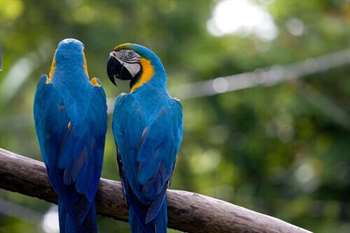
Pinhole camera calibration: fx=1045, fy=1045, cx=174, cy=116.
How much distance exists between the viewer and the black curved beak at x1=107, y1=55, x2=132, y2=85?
12.7 feet

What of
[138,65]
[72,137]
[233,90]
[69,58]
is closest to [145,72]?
[138,65]

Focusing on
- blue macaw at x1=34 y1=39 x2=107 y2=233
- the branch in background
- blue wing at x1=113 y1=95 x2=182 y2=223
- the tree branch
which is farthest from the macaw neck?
the branch in background

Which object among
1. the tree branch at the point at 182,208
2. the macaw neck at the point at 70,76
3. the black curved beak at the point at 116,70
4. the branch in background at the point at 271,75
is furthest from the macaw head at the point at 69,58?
the branch in background at the point at 271,75

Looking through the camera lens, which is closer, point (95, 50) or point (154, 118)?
point (154, 118)

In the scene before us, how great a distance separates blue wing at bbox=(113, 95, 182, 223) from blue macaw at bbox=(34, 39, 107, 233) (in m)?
0.08

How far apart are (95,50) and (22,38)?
3.26 ft

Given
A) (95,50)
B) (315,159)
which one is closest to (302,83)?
(315,159)

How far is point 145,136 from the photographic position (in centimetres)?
360

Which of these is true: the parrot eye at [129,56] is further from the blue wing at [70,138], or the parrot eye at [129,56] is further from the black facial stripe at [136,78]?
the blue wing at [70,138]

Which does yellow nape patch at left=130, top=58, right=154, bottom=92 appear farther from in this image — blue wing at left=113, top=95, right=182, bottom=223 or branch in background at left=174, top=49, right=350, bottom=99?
branch in background at left=174, top=49, right=350, bottom=99

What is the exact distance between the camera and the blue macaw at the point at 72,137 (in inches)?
139

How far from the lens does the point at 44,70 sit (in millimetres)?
8867

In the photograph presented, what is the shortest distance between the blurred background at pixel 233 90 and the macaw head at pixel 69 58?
11.5ft

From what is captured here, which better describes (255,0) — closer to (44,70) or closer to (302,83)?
(302,83)
